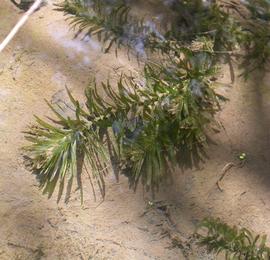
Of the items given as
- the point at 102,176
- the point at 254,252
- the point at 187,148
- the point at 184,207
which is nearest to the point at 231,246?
the point at 254,252

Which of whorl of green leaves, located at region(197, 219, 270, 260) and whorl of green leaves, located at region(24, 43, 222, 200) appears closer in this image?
whorl of green leaves, located at region(197, 219, 270, 260)

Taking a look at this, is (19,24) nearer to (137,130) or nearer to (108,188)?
(137,130)

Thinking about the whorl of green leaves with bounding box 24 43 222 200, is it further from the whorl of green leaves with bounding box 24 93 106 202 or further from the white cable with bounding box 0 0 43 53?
the white cable with bounding box 0 0 43 53

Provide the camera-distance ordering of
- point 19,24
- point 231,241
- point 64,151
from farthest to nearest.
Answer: point 19,24 → point 64,151 → point 231,241

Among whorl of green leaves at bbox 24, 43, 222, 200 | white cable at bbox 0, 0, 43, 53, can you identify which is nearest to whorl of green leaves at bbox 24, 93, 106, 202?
whorl of green leaves at bbox 24, 43, 222, 200

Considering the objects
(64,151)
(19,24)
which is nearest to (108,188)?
(64,151)

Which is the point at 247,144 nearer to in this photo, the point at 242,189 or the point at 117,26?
the point at 242,189

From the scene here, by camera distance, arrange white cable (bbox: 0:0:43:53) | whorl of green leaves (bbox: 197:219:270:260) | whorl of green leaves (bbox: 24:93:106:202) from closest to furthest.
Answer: whorl of green leaves (bbox: 197:219:270:260) < whorl of green leaves (bbox: 24:93:106:202) < white cable (bbox: 0:0:43:53)
